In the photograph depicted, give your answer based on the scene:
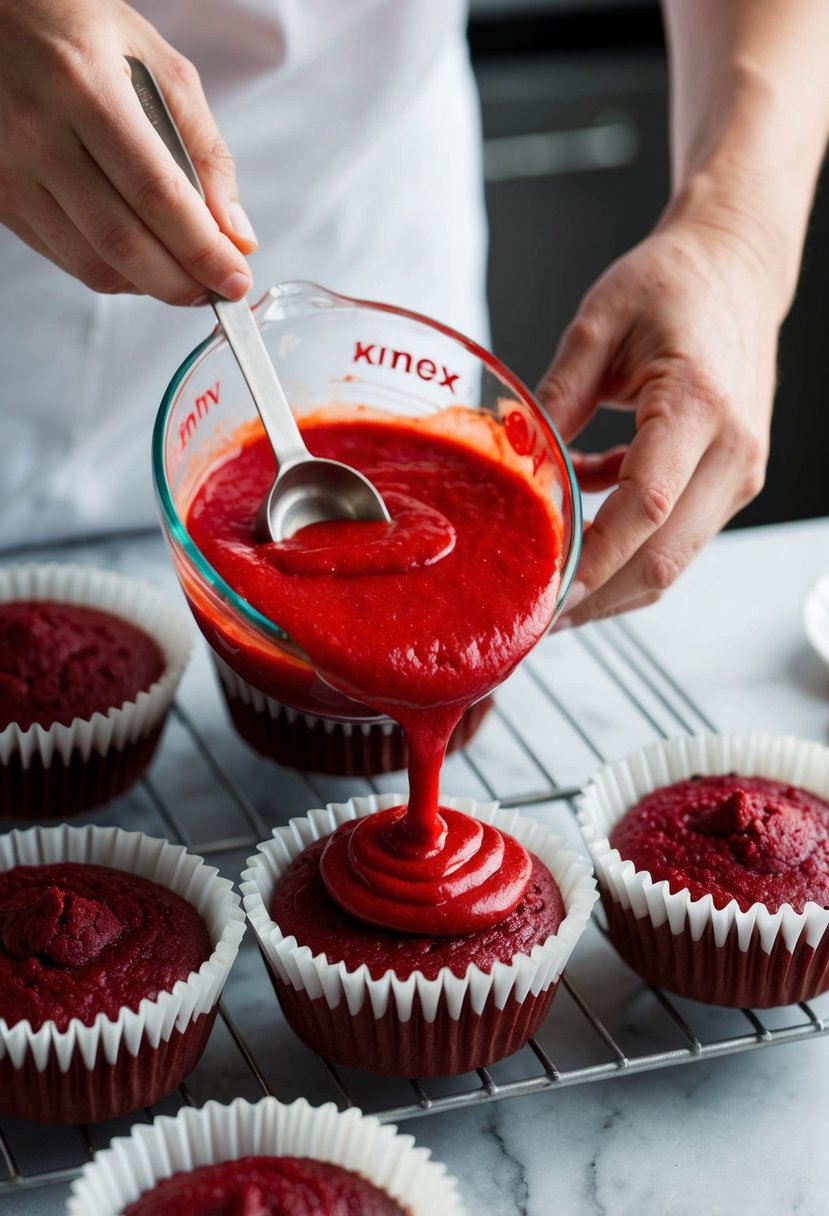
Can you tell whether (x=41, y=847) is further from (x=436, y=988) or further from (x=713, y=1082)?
(x=713, y=1082)

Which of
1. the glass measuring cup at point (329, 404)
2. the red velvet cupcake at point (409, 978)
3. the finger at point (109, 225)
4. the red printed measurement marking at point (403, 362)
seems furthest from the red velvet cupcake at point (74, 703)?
the finger at point (109, 225)

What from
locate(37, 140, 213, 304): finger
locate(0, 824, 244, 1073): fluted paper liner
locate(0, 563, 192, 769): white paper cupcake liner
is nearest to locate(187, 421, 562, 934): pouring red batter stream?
Result: locate(0, 824, 244, 1073): fluted paper liner

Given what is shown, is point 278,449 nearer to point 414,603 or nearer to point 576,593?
point 414,603

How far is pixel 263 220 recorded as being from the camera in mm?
2336

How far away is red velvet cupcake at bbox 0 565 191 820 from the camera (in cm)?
183

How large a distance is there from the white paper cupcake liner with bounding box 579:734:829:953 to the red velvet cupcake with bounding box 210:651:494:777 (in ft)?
0.75

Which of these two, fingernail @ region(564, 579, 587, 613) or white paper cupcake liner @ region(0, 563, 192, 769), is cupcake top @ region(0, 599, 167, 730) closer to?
white paper cupcake liner @ region(0, 563, 192, 769)

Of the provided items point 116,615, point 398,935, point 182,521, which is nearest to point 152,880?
point 398,935

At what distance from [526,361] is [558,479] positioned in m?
2.71

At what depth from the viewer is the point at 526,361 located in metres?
4.24

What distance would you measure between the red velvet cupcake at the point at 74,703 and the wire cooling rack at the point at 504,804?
Result: 7 cm

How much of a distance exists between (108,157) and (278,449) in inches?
12.5

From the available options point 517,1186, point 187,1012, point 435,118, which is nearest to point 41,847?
point 187,1012

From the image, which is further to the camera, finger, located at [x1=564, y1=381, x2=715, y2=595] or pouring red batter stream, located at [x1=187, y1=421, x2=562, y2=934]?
finger, located at [x1=564, y1=381, x2=715, y2=595]
